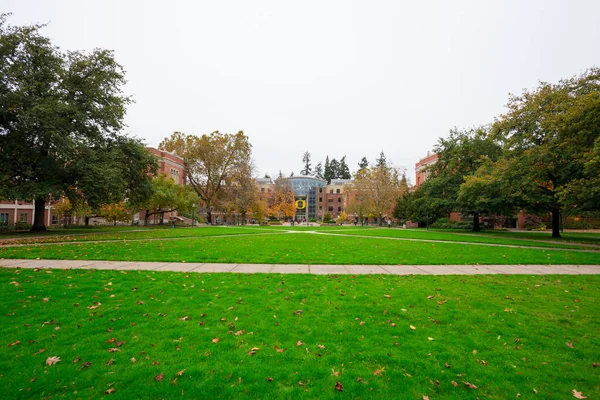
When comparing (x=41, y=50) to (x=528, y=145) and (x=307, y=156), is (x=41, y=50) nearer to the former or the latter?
(x=528, y=145)

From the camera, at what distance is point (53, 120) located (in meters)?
24.0

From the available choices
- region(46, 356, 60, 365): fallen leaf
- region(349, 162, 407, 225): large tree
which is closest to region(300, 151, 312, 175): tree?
region(349, 162, 407, 225): large tree

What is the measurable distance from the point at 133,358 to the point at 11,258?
1217cm

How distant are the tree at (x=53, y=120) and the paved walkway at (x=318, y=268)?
652 inches

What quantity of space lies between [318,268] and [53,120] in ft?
83.6

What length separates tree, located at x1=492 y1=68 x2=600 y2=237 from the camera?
19.0m

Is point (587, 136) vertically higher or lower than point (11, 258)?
higher

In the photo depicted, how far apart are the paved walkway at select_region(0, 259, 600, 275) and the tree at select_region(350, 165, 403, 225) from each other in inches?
1814

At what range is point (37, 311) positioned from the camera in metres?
5.84

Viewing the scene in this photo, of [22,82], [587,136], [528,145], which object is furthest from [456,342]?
[22,82]

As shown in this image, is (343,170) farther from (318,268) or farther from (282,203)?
(318,268)

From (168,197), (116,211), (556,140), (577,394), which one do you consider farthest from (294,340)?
(116,211)

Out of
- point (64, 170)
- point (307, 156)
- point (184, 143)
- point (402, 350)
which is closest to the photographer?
point (402, 350)

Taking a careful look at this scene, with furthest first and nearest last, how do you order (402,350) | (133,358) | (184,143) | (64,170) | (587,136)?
(184,143) → (64,170) → (587,136) → (402,350) → (133,358)
